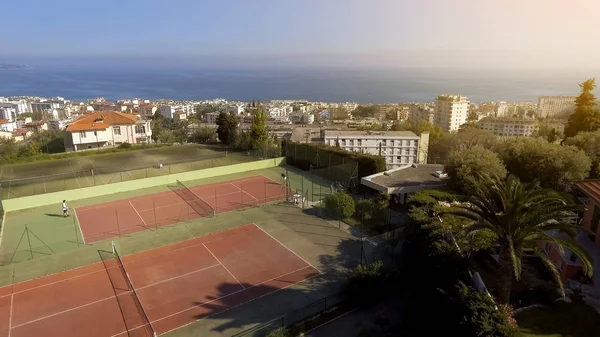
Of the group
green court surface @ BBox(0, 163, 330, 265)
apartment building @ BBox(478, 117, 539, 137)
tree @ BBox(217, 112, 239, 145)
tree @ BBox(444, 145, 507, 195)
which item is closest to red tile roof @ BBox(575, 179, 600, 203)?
tree @ BBox(444, 145, 507, 195)

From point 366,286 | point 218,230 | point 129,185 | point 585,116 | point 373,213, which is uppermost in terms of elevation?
point 585,116

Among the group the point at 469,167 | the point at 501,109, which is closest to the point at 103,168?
the point at 469,167

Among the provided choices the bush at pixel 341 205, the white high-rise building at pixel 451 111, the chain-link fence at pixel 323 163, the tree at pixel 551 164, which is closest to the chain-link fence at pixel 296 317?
the bush at pixel 341 205

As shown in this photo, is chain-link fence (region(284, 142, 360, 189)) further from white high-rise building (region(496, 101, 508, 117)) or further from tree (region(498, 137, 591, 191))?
white high-rise building (region(496, 101, 508, 117))

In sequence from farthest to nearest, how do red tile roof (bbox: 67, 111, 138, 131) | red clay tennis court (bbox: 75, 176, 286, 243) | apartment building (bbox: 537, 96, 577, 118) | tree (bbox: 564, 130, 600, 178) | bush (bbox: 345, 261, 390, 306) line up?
apartment building (bbox: 537, 96, 577, 118)
red tile roof (bbox: 67, 111, 138, 131)
tree (bbox: 564, 130, 600, 178)
red clay tennis court (bbox: 75, 176, 286, 243)
bush (bbox: 345, 261, 390, 306)

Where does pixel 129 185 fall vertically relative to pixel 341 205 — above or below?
below

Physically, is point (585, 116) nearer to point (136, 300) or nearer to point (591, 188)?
point (591, 188)

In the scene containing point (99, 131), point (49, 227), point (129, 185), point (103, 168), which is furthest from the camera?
point (99, 131)
